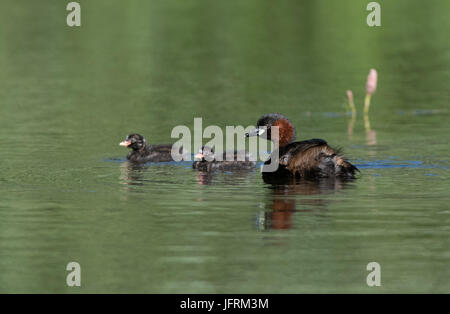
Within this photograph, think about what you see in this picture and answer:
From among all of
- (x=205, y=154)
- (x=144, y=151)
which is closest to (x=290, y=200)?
(x=205, y=154)

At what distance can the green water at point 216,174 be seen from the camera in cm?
944

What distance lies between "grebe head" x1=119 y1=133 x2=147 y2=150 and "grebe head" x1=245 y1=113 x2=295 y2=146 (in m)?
2.26

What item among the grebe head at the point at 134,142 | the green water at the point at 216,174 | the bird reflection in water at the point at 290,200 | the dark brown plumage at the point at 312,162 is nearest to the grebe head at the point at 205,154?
the green water at the point at 216,174

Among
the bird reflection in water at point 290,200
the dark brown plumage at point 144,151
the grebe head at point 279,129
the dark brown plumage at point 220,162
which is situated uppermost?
the grebe head at point 279,129

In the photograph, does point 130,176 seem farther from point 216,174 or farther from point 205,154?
point 205,154

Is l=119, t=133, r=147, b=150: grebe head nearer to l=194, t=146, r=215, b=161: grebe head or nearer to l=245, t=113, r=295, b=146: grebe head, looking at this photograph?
l=194, t=146, r=215, b=161: grebe head

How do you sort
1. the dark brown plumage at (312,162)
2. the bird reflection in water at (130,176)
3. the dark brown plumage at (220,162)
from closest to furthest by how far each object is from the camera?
the bird reflection in water at (130,176)
the dark brown plumage at (312,162)
the dark brown plumage at (220,162)

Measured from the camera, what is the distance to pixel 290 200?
12352 mm

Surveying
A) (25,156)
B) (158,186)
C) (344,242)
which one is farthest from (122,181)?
(344,242)

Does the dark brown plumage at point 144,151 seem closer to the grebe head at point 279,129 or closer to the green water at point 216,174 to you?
the green water at point 216,174

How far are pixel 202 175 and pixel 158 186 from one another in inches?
47.5

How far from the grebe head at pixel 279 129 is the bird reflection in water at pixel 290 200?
1208 mm

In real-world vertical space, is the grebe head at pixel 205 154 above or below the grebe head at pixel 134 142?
below
